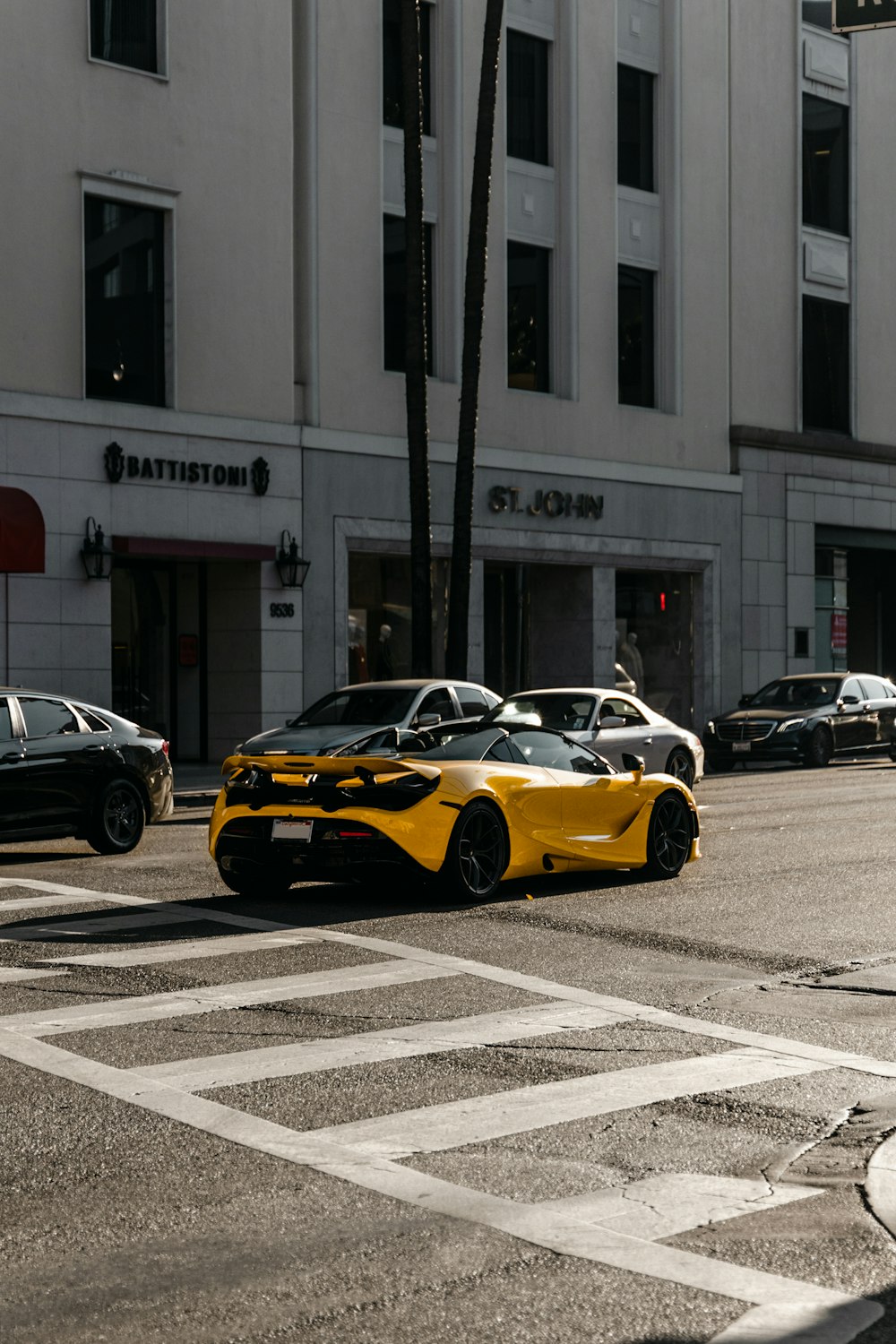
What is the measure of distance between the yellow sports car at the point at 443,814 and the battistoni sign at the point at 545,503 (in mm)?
18006

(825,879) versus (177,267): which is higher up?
(177,267)

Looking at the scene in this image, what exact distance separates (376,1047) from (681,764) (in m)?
15.3

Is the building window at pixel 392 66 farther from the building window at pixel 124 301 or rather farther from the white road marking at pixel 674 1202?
the white road marking at pixel 674 1202

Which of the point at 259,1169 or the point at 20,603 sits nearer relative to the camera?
the point at 259,1169

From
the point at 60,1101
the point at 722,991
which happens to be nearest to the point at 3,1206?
the point at 60,1101

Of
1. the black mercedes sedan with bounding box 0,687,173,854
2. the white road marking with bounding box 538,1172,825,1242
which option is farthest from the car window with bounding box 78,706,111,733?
the white road marking with bounding box 538,1172,825,1242

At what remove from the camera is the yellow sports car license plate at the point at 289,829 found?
40.1 ft

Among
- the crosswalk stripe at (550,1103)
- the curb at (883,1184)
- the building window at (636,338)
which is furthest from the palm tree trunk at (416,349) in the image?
the curb at (883,1184)

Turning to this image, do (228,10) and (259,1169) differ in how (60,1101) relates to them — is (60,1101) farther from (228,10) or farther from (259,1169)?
(228,10)

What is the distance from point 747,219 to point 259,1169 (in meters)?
33.9

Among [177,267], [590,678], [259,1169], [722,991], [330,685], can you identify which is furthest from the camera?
[590,678]

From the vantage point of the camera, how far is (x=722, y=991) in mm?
9289

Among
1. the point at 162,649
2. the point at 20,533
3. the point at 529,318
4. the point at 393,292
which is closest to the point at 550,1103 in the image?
the point at 20,533

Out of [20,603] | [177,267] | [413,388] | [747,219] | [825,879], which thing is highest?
[747,219]
